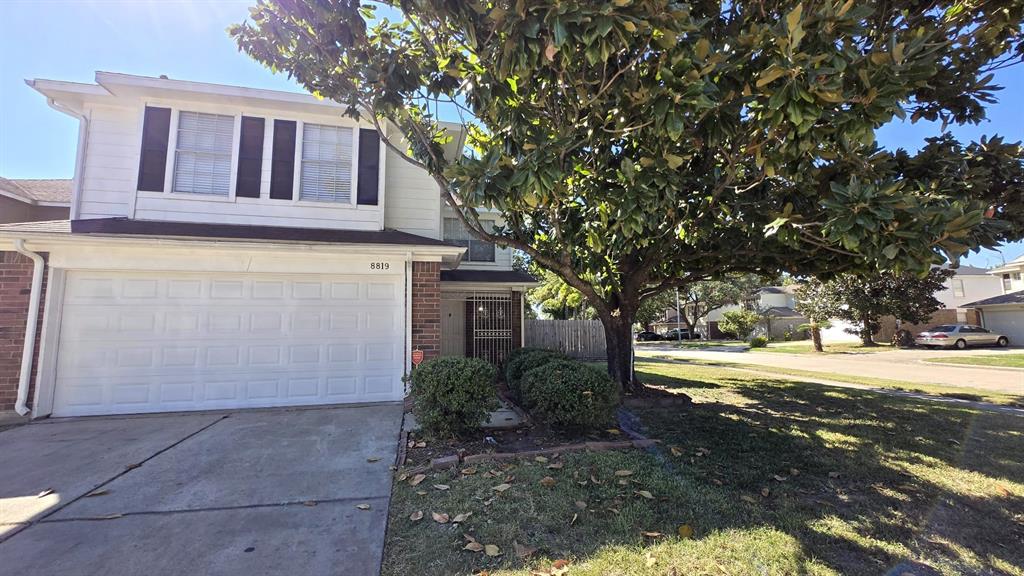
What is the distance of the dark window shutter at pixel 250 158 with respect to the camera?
805 cm

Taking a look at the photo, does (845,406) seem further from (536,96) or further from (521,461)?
(536,96)

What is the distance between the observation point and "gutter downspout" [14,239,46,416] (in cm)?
646

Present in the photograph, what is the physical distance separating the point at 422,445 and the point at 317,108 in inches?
253

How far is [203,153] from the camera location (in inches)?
313

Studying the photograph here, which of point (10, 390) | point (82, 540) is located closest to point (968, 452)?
point (82, 540)

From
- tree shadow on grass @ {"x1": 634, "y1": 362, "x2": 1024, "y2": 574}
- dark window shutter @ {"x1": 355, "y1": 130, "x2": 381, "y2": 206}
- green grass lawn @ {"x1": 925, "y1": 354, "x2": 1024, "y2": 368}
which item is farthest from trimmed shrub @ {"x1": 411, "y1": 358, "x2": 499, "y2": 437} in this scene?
green grass lawn @ {"x1": 925, "y1": 354, "x2": 1024, "y2": 368}

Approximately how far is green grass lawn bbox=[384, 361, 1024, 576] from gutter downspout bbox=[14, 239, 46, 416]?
6.49 m

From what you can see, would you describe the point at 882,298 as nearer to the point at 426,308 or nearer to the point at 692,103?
the point at 426,308

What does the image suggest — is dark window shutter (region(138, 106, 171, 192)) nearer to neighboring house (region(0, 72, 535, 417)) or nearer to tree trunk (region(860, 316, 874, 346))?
neighboring house (region(0, 72, 535, 417))

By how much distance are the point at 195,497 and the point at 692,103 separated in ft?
17.7

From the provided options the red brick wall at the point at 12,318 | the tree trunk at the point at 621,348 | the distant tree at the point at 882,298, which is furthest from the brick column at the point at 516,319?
the distant tree at the point at 882,298

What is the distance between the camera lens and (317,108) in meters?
8.14

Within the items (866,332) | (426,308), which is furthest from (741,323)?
(426,308)

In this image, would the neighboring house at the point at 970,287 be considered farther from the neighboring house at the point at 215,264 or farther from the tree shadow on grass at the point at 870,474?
the neighboring house at the point at 215,264
